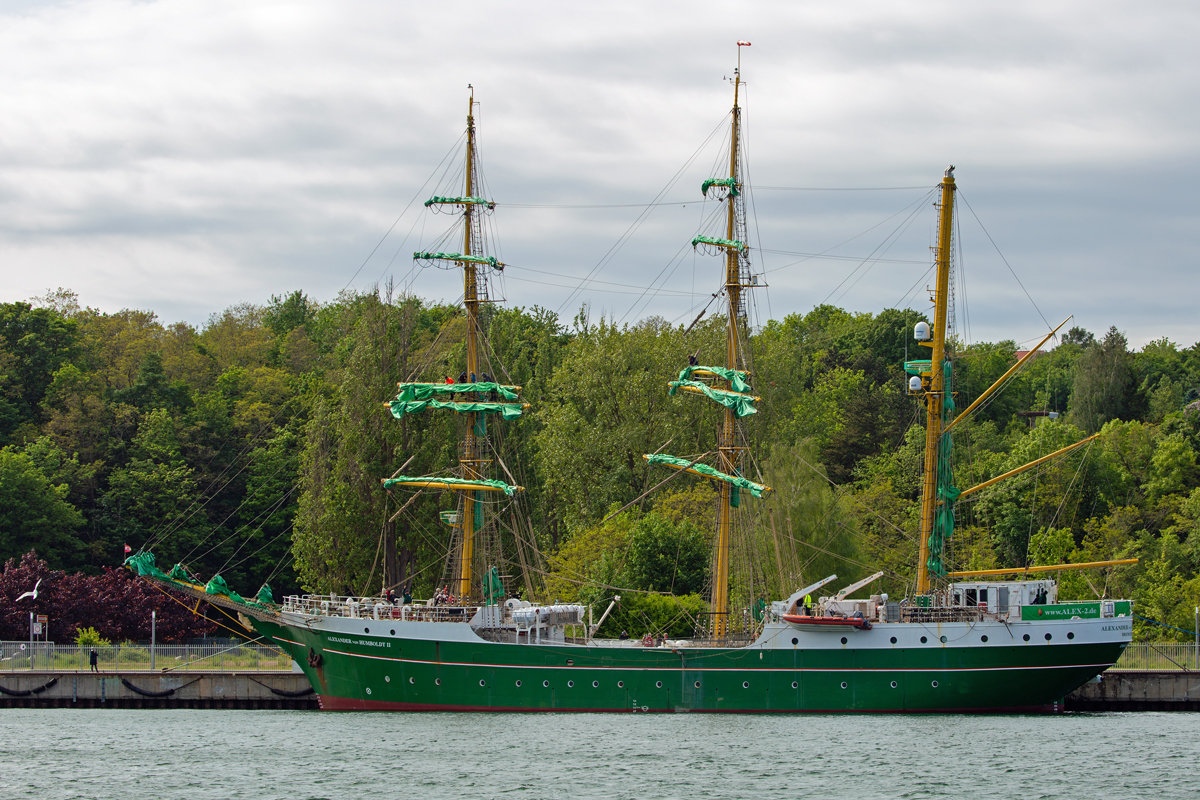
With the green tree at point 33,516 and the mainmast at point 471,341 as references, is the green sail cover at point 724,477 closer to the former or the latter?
the mainmast at point 471,341

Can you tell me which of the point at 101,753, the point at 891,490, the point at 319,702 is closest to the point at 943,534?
the point at 891,490

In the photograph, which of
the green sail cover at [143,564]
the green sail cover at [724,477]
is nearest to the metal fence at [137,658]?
the green sail cover at [143,564]

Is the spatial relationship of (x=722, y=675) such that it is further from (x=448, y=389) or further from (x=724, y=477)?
(x=448, y=389)

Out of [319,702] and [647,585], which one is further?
[647,585]

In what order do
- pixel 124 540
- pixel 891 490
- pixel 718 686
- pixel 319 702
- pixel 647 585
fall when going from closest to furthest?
pixel 718 686 < pixel 319 702 < pixel 647 585 < pixel 891 490 < pixel 124 540

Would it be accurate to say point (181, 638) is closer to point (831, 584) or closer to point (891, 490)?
point (831, 584)

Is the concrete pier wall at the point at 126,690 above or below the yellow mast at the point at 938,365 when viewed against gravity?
below

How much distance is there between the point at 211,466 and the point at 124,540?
914 cm

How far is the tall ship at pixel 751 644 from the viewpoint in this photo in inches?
1849

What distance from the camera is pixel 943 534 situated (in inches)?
1967

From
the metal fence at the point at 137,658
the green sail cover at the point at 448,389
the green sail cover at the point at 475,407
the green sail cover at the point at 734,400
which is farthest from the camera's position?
the metal fence at the point at 137,658

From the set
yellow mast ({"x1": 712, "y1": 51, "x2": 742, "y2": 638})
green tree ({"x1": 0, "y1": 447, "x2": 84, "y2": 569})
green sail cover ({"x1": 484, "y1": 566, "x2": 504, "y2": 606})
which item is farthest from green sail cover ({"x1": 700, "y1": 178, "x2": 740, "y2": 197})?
green tree ({"x1": 0, "y1": 447, "x2": 84, "y2": 569})

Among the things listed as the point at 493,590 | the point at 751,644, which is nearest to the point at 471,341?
the point at 493,590

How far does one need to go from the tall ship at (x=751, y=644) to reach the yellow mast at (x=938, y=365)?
0.05m
